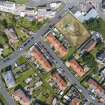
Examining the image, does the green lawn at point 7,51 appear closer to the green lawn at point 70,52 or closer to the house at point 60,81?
the house at point 60,81

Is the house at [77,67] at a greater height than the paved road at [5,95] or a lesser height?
lesser

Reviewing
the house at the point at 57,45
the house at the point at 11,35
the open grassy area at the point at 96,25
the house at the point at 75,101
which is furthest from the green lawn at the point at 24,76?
the open grassy area at the point at 96,25

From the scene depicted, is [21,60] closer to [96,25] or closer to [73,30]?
[73,30]

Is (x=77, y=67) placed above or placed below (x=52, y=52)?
below

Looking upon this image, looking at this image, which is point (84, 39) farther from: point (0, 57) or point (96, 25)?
A: point (0, 57)

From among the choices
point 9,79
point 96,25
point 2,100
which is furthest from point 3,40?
point 96,25

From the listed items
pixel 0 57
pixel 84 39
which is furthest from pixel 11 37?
pixel 84 39

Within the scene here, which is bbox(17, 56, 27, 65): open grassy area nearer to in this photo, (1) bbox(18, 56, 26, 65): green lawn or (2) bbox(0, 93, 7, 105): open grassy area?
(1) bbox(18, 56, 26, 65): green lawn
